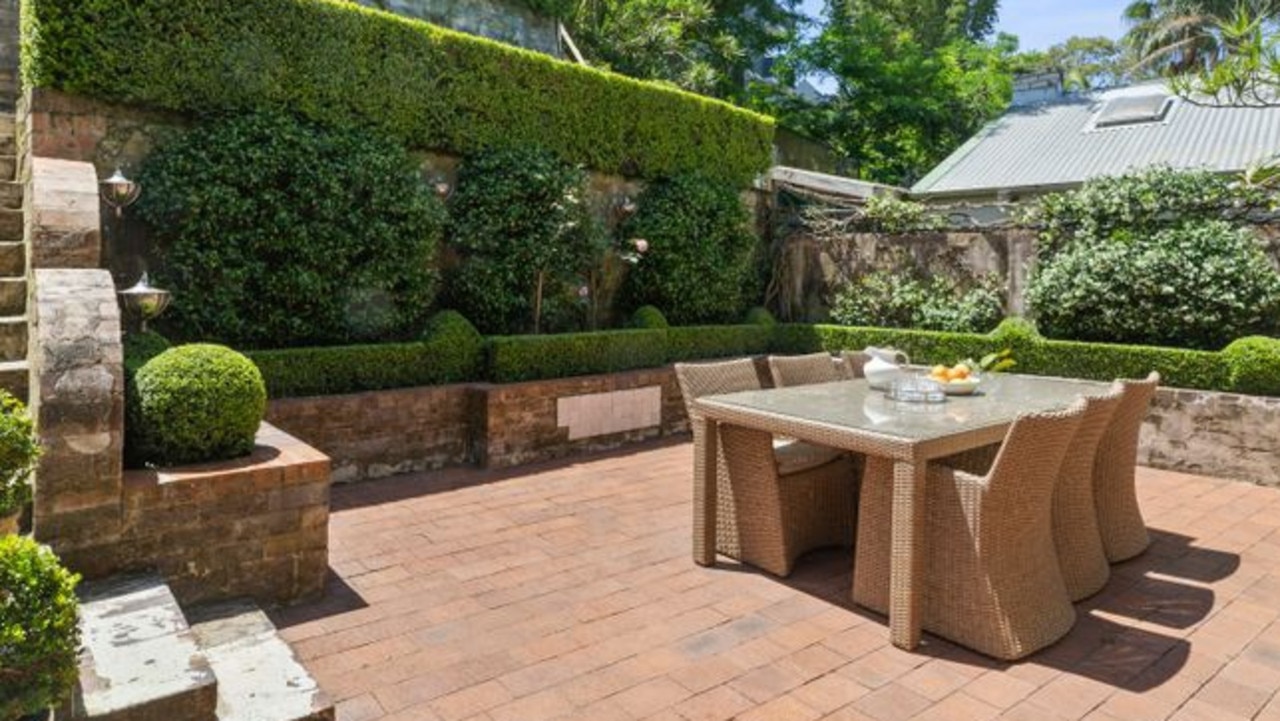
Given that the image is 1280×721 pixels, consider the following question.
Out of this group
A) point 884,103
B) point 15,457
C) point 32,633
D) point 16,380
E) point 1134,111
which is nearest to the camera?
point 32,633

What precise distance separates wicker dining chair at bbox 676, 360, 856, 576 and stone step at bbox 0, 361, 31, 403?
3211mm

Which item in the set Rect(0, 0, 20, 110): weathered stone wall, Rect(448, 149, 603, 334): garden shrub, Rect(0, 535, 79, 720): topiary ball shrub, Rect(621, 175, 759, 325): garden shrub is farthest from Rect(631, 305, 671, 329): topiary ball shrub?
Rect(0, 535, 79, 720): topiary ball shrub

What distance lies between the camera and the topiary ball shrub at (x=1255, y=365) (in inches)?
230

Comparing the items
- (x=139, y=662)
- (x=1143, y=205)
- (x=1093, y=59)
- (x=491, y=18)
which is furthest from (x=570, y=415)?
(x=1093, y=59)

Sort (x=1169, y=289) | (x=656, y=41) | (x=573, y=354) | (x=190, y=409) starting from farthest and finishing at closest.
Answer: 1. (x=656, y=41)
2. (x=573, y=354)
3. (x=1169, y=289)
4. (x=190, y=409)

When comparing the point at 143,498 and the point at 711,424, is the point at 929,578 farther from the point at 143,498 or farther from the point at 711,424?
the point at 143,498

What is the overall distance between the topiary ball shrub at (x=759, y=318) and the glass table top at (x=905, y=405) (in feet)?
15.2

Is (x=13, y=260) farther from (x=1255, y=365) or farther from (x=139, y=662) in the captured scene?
(x=1255, y=365)

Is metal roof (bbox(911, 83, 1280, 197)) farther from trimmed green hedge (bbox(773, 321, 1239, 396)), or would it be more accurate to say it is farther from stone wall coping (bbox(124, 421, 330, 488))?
stone wall coping (bbox(124, 421, 330, 488))

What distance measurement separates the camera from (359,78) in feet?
20.0

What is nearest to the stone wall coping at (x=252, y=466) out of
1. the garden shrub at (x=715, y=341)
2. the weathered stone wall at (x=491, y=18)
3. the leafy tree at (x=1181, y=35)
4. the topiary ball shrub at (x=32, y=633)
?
the topiary ball shrub at (x=32, y=633)

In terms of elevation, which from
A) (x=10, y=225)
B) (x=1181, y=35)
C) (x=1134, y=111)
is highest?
(x=1181, y=35)

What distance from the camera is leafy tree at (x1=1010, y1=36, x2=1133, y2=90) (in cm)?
2386

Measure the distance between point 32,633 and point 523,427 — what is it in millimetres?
4465
